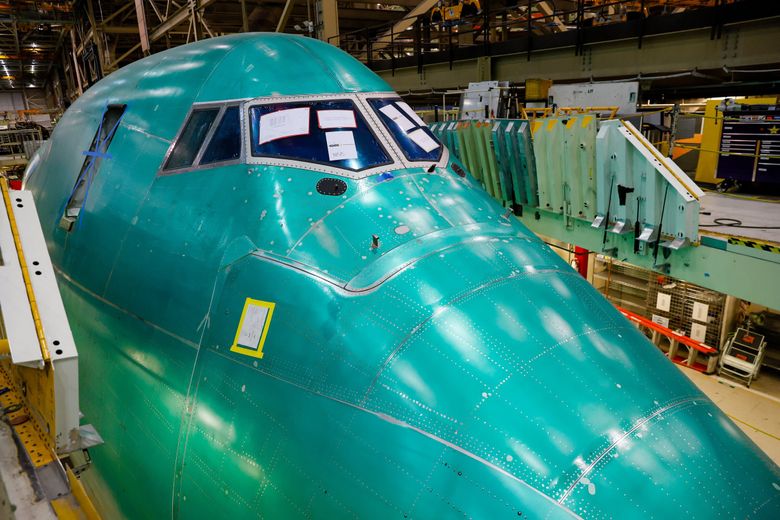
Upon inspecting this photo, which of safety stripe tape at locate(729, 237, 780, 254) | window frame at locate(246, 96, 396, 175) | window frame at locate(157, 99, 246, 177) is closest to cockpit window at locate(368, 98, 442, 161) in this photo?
window frame at locate(246, 96, 396, 175)

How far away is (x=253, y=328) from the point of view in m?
3.77

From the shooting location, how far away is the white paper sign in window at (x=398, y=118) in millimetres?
4895

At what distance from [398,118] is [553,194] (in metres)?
6.58

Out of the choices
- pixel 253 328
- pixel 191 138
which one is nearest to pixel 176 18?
pixel 191 138

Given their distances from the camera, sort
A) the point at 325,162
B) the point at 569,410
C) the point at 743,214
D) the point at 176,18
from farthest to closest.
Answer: the point at 176,18 → the point at 743,214 → the point at 325,162 → the point at 569,410

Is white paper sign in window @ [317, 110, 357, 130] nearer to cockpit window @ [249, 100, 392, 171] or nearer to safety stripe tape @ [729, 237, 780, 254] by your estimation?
cockpit window @ [249, 100, 392, 171]

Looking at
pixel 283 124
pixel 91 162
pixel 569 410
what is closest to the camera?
pixel 569 410

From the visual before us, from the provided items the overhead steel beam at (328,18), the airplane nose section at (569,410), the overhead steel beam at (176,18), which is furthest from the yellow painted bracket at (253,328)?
the overhead steel beam at (176,18)

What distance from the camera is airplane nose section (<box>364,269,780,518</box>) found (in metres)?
2.67

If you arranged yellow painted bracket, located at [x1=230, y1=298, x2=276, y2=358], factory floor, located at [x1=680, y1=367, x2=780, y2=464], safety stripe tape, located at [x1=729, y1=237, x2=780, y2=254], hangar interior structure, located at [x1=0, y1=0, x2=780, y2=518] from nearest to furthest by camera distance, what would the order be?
1. yellow painted bracket, located at [x1=230, y1=298, x2=276, y2=358]
2. hangar interior structure, located at [x1=0, y1=0, x2=780, y2=518]
3. safety stripe tape, located at [x1=729, y1=237, x2=780, y2=254]
4. factory floor, located at [x1=680, y1=367, x2=780, y2=464]

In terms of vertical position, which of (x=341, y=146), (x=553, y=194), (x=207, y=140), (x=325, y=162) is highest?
(x=207, y=140)

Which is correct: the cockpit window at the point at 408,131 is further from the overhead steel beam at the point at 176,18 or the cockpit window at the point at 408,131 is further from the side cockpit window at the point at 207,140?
the overhead steel beam at the point at 176,18

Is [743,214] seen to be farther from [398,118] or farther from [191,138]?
[191,138]

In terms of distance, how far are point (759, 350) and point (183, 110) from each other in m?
14.9
